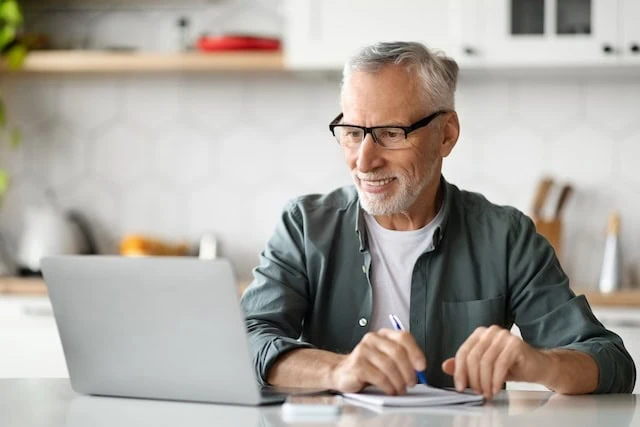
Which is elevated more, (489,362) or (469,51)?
(469,51)

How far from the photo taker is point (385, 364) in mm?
1666

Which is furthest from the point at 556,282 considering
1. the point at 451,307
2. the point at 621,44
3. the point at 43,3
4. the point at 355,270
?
the point at 43,3

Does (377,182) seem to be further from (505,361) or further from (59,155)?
(59,155)

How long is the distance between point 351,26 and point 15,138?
133 centimetres

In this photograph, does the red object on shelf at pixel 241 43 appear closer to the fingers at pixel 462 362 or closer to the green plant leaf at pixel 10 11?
the green plant leaf at pixel 10 11

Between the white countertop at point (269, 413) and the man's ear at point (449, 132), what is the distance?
2.41 feet

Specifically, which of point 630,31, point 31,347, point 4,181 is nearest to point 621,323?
point 630,31

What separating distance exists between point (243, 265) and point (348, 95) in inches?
73.1

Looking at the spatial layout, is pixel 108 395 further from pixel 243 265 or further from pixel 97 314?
pixel 243 265

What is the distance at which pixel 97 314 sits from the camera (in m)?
1.67

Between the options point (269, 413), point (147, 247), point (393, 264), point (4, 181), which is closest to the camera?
point (269, 413)

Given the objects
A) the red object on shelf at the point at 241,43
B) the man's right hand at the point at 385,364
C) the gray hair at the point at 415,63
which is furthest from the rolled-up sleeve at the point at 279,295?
the red object on shelf at the point at 241,43

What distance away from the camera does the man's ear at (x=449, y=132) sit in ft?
7.72

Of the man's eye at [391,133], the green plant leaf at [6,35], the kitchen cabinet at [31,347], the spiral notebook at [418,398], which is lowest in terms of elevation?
the kitchen cabinet at [31,347]
